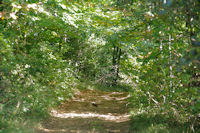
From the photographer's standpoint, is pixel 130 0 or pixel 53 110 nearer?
pixel 130 0

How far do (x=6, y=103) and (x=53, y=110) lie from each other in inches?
112

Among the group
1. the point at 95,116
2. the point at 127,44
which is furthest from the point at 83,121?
the point at 127,44

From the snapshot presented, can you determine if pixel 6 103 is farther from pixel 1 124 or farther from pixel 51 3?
pixel 51 3

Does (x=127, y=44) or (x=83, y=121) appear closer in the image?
(x=83, y=121)

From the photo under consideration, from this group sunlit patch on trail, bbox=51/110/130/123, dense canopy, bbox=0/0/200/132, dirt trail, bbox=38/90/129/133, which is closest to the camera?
dense canopy, bbox=0/0/200/132

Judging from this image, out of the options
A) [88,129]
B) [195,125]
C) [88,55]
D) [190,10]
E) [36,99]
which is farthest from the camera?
[88,55]

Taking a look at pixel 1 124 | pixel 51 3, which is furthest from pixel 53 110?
pixel 51 3

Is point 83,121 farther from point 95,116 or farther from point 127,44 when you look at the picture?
point 127,44

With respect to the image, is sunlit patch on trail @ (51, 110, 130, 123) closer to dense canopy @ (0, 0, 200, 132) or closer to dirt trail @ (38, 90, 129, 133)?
dirt trail @ (38, 90, 129, 133)

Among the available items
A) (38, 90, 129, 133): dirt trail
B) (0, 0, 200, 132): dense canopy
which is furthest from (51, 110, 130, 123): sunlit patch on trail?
(0, 0, 200, 132): dense canopy

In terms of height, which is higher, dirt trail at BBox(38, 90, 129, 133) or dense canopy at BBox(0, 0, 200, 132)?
dense canopy at BBox(0, 0, 200, 132)

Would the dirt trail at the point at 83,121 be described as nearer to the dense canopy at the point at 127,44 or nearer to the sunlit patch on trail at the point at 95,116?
the sunlit patch on trail at the point at 95,116

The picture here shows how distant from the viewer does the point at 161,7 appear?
5.17 m

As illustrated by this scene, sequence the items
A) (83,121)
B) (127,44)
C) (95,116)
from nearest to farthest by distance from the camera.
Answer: (83,121)
(127,44)
(95,116)
